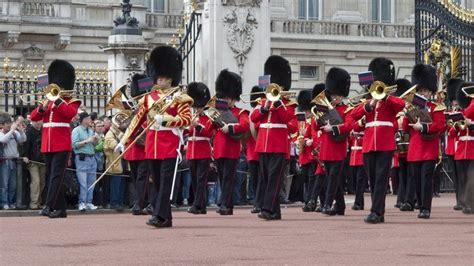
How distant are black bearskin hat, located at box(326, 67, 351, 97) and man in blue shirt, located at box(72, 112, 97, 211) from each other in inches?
122

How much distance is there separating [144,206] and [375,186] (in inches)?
136

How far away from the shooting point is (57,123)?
1636 cm

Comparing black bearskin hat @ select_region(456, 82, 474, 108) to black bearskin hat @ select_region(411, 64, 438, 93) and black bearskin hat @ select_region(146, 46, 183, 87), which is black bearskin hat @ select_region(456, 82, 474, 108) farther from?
black bearskin hat @ select_region(146, 46, 183, 87)

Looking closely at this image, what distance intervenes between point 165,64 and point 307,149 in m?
4.85

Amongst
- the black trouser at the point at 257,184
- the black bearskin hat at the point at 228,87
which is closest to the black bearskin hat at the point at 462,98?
the black trouser at the point at 257,184

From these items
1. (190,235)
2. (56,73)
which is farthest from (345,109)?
(190,235)

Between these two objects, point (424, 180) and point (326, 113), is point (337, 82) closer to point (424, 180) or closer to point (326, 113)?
point (326, 113)

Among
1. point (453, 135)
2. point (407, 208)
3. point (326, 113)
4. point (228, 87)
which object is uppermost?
point (228, 87)

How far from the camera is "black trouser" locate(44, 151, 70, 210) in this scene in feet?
53.3

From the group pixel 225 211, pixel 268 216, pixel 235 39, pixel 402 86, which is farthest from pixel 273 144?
pixel 235 39

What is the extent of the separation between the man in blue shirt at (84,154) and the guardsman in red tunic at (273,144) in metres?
2.95

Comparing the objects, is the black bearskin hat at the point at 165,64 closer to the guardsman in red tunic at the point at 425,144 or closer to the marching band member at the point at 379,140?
the marching band member at the point at 379,140

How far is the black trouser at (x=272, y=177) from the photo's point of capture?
51.6 feet

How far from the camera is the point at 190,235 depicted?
13.3 meters
